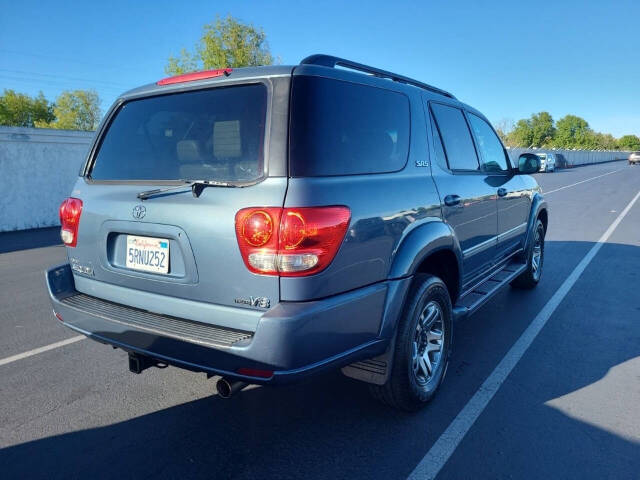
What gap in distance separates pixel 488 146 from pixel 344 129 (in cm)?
264

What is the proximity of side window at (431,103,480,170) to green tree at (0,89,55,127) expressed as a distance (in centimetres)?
8580

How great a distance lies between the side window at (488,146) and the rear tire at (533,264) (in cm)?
118

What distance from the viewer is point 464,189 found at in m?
3.61

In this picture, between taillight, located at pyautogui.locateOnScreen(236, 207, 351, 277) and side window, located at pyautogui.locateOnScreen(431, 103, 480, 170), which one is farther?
side window, located at pyautogui.locateOnScreen(431, 103, 480, 170)

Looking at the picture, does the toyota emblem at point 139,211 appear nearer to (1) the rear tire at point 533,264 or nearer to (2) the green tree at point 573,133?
(1) the rear tire at point 533,264

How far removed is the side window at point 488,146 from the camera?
4371 millimetres

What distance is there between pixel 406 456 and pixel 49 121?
312 feet

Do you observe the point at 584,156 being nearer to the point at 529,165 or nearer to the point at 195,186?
the point at 529,165

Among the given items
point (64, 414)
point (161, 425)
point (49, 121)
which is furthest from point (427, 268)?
point (49, 121)

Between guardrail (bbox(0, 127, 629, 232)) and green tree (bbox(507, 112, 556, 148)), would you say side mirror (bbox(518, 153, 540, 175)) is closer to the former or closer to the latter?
guardrail (bbox(0, 127, 629, 232))

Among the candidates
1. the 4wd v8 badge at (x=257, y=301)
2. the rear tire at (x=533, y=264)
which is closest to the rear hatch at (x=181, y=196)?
the 4wd v8 badge at (x=257, y=301)

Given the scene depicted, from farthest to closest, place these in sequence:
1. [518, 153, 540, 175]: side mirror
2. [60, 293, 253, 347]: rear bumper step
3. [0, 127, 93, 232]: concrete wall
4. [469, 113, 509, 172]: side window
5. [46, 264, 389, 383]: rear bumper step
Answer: [0, 127, 93, 232]: concrete wall → [518, 153, 540, 175]: side mirror → [469, 113, 509, 172]: side window → [60, 293, 253, 347]: rear bumper step → [46, 264, 389, 383]: rear bumper step

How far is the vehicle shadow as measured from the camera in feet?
8.13

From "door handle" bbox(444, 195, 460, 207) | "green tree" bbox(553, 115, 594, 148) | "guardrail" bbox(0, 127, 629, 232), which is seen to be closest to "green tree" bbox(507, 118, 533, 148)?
"green tree" bbox(553, 115, 594, 148)
